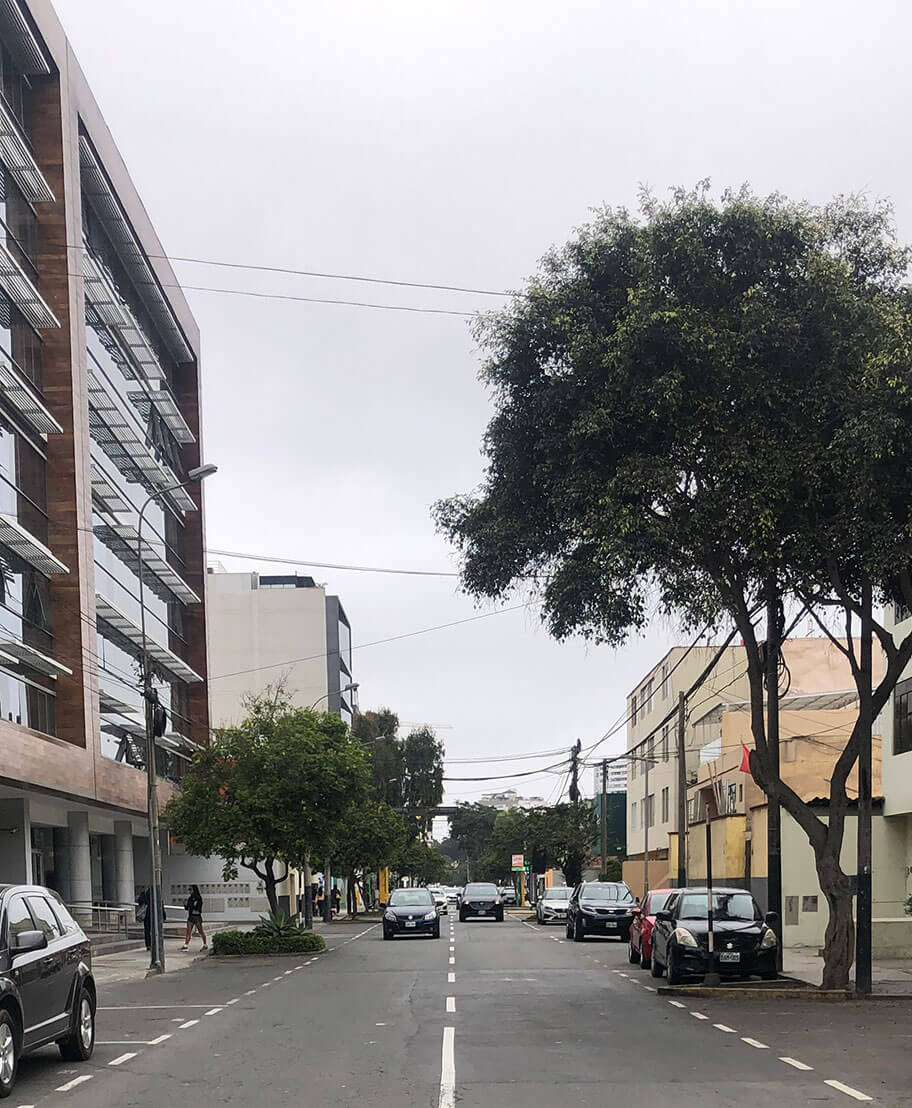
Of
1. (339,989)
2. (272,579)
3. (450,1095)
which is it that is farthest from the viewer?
(272,579)

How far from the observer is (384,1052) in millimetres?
14359

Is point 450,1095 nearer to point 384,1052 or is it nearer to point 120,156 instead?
point 384,1052

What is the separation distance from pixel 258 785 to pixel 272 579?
70349 mm

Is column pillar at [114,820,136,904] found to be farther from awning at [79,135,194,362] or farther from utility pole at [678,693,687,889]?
utility pole at [678,693,687,889]

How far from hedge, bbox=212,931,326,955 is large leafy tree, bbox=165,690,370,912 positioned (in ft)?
3.98

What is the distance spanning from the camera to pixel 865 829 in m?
21.4

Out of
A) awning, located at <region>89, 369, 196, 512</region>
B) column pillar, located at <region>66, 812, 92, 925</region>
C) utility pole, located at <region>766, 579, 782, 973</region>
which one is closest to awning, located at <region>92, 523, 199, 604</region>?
awning, located at <region>89, 369, 196, 512</region>

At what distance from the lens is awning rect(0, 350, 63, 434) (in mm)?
36000

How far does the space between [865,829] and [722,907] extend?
3.48m

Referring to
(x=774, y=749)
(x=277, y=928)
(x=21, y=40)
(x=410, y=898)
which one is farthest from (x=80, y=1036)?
(x=21, y=40)

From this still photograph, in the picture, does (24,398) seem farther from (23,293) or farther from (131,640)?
(131,640)

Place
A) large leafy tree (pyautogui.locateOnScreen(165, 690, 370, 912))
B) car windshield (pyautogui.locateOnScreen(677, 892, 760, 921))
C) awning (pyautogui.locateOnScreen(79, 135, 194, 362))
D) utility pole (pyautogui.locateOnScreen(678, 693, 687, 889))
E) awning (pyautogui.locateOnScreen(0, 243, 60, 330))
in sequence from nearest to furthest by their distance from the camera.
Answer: car windshield (pyautogui.locateOnScreen(677, 892, 760, 921)) < large leafy tree (pyautogui.locateOnScreen(165, 690, 370, 912)) < awning (pyautogui.locateOnScreen(0, 243, 60, 330)) < utility pole (pyautogui.locateOnScreen(678, 693, 687, 889)) < awning (pyautogui.locateOnScreen(79, 135, 194, 362))

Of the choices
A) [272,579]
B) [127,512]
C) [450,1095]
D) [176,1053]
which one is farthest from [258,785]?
[272,579]

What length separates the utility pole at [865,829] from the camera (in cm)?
2064
